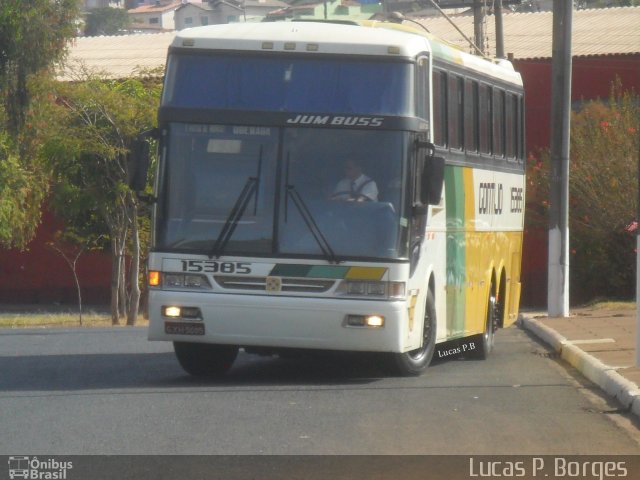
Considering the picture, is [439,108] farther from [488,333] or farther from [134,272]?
[134,272]

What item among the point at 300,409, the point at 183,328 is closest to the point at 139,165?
the point at 183,328

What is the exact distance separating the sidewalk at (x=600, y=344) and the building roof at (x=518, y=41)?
702 inches

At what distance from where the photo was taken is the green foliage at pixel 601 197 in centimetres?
2675

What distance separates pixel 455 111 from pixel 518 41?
2931 cm

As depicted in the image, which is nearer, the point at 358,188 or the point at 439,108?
the point at 358,188

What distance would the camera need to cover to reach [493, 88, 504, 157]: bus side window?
15.0 m

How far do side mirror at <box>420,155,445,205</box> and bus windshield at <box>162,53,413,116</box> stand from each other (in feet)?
1.64

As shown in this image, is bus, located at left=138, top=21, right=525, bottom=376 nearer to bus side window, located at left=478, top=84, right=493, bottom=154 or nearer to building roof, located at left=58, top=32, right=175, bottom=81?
bus side window, located at left=478, top=84, right=493, bottom=154

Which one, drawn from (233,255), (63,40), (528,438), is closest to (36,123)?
(63,40)

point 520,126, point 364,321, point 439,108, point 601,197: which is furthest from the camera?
Answer: point 601,197

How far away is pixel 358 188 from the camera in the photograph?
10797 mm

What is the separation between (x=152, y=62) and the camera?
44.0 m

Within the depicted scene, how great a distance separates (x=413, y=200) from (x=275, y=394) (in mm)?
2120

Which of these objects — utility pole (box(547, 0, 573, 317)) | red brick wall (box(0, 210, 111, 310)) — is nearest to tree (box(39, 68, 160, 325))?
red brick wall (box(0, 210, 111, 310))
